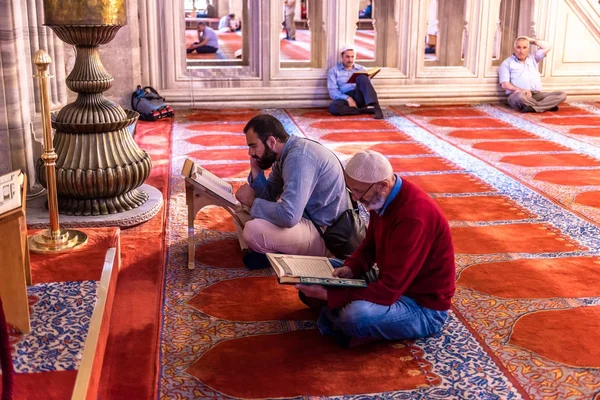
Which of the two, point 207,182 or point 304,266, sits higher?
point 207,182

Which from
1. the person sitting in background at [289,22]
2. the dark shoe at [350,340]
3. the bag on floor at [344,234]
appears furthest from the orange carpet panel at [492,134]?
the person sitting in background at [289,22]

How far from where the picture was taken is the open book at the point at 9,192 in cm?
269

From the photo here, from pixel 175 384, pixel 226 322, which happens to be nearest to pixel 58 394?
pixel 175 384

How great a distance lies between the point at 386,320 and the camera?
309 centimetres

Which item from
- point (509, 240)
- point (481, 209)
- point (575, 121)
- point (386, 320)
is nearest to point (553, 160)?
point (481, 209)

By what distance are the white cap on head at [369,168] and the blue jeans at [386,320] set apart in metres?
0.49

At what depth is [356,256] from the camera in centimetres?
330

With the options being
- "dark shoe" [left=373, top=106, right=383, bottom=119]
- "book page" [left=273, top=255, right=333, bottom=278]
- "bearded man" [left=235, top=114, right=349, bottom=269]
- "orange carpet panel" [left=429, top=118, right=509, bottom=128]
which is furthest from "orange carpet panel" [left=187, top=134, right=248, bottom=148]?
"book page" [left=273, top=255, right=333, bottom=278]

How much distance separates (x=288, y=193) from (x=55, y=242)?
3.87ft

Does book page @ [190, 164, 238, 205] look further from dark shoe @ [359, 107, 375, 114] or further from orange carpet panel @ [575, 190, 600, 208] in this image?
dark shoe @ [359, 107, 375, 114]

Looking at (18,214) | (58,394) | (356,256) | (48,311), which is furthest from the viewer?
(356,256)

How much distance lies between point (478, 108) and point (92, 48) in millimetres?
5967

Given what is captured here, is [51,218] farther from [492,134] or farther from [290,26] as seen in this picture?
[290,26]

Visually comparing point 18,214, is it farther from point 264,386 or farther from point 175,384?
point 264,386
